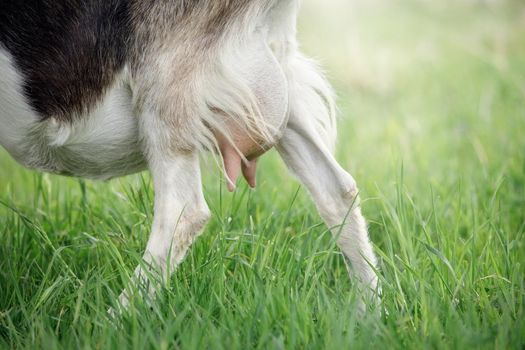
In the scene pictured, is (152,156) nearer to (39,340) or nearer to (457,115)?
(39,340)

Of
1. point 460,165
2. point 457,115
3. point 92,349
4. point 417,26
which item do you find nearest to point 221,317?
point 92,349

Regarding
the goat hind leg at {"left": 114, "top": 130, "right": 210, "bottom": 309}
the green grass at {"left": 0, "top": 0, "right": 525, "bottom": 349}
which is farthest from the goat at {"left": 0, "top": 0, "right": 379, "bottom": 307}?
the green grass at {"left": 0, "top": 0, "right": 525, "bottom": 349}

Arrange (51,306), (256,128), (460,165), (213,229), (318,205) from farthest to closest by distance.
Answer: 1. (460,165)
2. (213,229)
3. (318,205)
4. (256,128)
5. (51,306)

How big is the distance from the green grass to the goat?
6.2 inches

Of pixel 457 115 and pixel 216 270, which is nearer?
pixel 216 270

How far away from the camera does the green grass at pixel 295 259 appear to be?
7.52 feet

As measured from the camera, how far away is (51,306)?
2.60 metres

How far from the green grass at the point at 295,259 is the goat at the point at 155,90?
0.16 metres

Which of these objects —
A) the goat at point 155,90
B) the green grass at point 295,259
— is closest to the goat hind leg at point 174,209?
the goat at point 155,90

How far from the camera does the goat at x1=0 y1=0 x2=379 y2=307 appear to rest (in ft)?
8.52

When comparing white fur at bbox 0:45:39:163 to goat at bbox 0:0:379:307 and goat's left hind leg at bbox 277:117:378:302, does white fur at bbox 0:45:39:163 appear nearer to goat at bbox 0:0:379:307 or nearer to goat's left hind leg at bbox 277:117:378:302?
goat at bbox 0:0:379:307

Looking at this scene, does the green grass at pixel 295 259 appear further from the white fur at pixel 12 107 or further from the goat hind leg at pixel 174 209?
the white fur at pixel 12 107

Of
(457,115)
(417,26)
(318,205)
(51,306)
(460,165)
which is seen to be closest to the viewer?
(51,306)

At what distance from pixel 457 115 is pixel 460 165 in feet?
3.99
